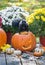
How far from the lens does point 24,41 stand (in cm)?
311

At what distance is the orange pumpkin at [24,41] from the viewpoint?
10.2 feet

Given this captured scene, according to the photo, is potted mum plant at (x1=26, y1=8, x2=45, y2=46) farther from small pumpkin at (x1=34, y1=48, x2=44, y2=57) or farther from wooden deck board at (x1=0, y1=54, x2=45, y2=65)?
wooden deck board at (x1=0, y1=54, x2=45, y2=65)

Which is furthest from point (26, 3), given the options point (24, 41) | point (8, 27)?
point (24, 41)

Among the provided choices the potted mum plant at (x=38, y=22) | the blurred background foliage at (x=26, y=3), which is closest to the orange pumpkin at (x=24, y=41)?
the potted mum plant at (x=38, y=22)

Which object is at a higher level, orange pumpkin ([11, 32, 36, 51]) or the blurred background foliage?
orange pumpkin ([11, 32, 36, 51])

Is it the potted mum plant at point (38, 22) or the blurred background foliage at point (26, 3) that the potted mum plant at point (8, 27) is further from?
the blurred background foliage at point (26, 3)

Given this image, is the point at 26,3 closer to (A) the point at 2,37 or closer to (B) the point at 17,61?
(A) the point at 2,37

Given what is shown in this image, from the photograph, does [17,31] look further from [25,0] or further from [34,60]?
[25,0]

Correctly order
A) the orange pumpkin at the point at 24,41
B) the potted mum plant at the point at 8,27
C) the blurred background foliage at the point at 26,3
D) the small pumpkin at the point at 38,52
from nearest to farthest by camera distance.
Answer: the small pumpkin at the point at 38,52, the orange pumpkin at the point at 24,41, the potted mum plant at the point at 8,27, the blurred background foliage at the point at 26,3

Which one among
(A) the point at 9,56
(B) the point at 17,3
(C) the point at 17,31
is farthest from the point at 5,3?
(A) the point at 9,56

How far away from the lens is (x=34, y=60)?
111 inches

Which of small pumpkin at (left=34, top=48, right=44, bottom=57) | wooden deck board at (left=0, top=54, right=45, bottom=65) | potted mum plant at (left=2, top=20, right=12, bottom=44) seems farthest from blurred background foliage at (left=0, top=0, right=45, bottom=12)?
wooden deck board at (left=0, top=54, right=45, bottom=65)

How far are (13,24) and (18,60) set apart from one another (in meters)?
0.53

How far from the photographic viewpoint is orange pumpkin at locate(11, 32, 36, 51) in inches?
122
